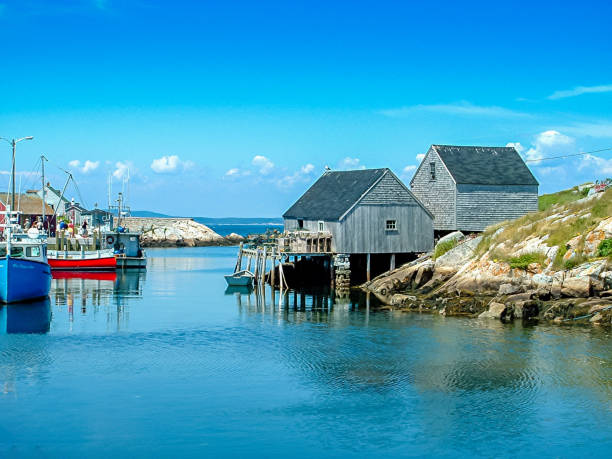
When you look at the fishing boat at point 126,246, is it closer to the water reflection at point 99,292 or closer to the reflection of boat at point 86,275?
the water reflection at point 99,292

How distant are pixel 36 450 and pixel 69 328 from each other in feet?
52.8

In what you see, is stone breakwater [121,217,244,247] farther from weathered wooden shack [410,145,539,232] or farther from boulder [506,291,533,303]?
boulder [506,291,533,303]

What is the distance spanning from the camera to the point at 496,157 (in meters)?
52.2

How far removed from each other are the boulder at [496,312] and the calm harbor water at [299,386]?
3.36 feet

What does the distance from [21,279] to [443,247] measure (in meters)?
24.4

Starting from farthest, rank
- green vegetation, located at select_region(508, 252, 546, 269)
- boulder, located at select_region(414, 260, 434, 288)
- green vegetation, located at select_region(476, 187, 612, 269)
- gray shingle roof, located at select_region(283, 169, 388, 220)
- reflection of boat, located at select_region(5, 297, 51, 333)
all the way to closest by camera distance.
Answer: gray shingle roof, located at select_region(283, 169, 388, 220)
boulder, located at select_region(414, 260, 434, 288)
green vegetation, located at select_region(508, 252, 546, 269)
green vegetation, located at select_region(476, 187, 612, 269)
reflection of boat, located at select_region(5, 297, 51, 333)

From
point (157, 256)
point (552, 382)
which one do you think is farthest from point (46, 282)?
point (157, 256)

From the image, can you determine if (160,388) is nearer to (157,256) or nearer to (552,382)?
(552,382)

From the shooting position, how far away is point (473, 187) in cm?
4938

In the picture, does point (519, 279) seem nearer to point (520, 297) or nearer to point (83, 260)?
point (520, 297)

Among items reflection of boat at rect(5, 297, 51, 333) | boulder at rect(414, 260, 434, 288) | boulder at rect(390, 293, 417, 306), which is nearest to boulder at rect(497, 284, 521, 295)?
boulder at rect(390, 293, 417, 306)

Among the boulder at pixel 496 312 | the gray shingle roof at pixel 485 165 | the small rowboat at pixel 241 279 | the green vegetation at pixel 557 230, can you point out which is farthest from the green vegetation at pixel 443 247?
the small rowboat at pixel 241 279

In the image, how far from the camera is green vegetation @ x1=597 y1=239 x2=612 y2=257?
3469 cm

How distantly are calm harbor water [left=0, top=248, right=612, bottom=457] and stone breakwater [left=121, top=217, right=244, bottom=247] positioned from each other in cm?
7915
